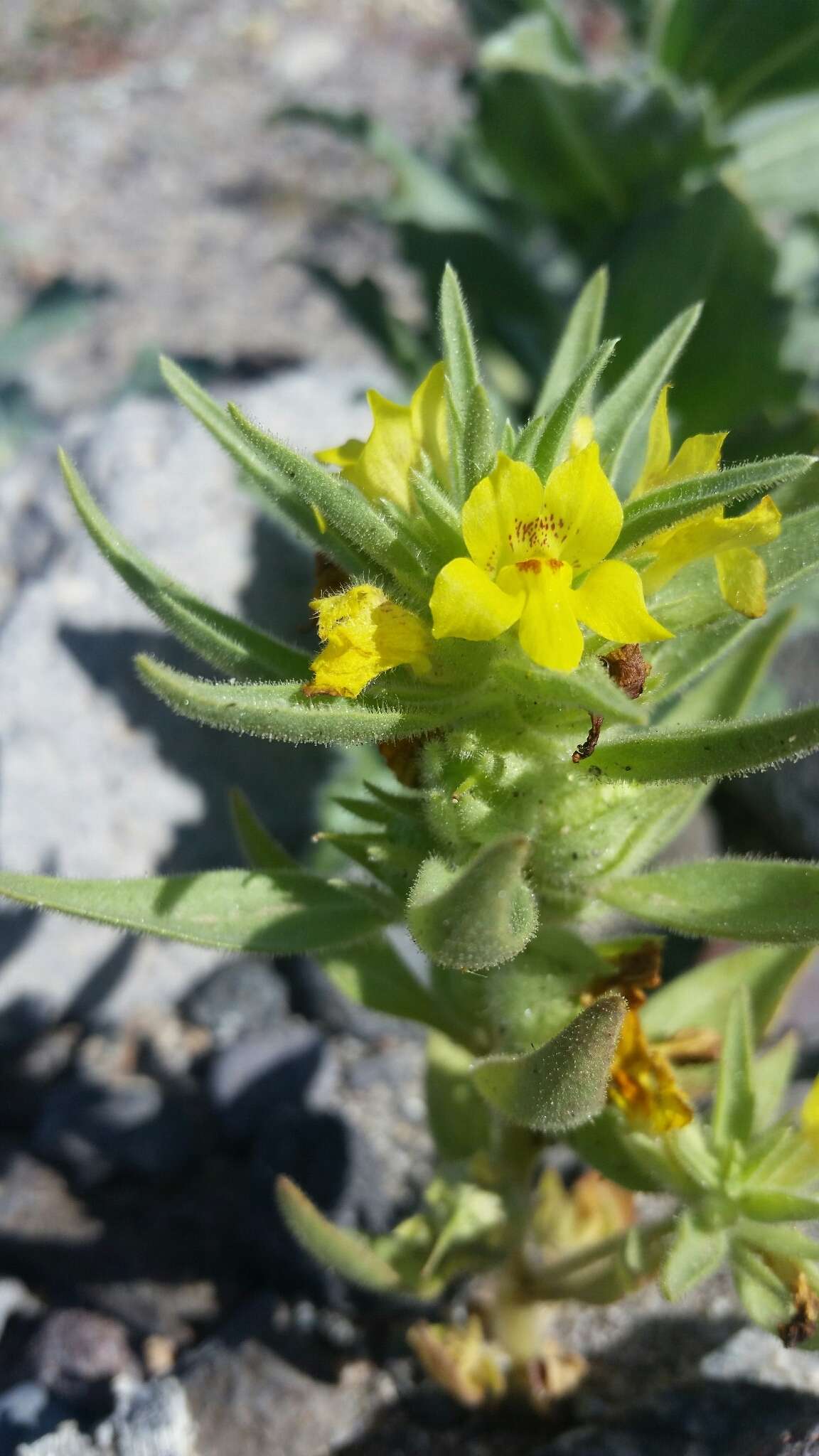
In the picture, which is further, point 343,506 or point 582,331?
point 582,331

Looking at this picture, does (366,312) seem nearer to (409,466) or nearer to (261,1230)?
(409,466)

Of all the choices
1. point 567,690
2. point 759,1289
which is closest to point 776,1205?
point 759,1289

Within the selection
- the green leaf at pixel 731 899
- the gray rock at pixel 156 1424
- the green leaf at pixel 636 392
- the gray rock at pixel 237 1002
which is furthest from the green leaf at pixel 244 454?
the gray rock at pixel 237 1002

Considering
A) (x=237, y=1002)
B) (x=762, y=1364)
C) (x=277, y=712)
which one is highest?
(x=277, y=712)

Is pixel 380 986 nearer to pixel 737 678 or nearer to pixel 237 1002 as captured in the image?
pixel 737 678

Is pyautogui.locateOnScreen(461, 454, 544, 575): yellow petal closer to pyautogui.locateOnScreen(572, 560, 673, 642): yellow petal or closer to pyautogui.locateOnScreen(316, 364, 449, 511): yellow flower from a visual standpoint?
pyautogui.locateOnScreen(572, 560, 673, 642): yellow petal

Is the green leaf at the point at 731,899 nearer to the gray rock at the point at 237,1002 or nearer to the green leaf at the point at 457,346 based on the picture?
the green leaf at the point at 457,346

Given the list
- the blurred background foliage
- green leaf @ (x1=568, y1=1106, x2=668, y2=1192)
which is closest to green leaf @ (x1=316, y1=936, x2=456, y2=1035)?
green leaf @ (x1=568, y1=1106, x2=668, y2=1192)

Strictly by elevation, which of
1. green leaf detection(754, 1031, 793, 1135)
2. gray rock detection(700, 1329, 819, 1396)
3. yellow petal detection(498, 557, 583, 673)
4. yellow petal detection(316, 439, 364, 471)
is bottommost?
gray rock detection(700, 1329, 819, 1396)
